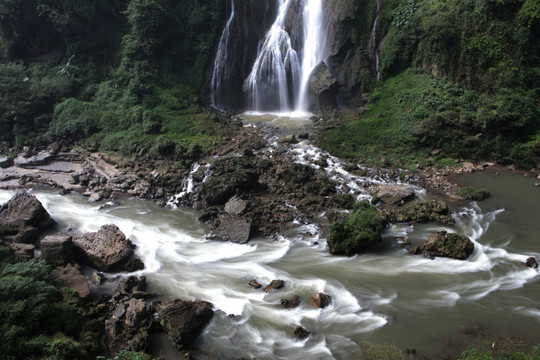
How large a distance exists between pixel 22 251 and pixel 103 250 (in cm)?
251

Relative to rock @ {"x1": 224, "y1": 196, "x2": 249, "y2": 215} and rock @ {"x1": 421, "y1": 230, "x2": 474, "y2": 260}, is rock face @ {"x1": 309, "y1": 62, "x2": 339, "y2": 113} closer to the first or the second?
rock @ {"x1": 224, "y1": 196, "x2": 249, "y2": 215}

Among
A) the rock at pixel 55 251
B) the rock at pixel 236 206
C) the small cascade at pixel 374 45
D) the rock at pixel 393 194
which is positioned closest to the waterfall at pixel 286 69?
the small cascade at pixel 374 45

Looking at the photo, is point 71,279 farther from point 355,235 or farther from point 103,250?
point 355,235

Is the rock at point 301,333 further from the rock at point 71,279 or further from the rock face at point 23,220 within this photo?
the rock face at point 23,220

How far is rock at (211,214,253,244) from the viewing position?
47.7ft

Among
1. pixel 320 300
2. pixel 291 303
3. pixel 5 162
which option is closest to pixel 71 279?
pixel 291 303

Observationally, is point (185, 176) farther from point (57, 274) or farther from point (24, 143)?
point (24, 143)

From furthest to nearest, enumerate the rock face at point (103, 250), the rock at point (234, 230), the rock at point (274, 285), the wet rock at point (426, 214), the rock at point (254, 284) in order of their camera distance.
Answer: the wet rock at point (426, 214)
the rock at point (234, 230)
the rock face at point (103, 250)
the rock at point (254, 284)
the rock at point (274, 285)

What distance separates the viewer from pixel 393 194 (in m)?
16.6

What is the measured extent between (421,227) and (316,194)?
486 cm

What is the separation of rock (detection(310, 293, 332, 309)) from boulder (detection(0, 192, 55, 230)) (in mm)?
11784

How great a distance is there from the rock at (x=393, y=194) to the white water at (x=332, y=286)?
1.97 metres

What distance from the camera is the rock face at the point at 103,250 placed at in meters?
12.5

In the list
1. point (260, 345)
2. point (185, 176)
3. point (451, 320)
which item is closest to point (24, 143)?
point (185, 176)
